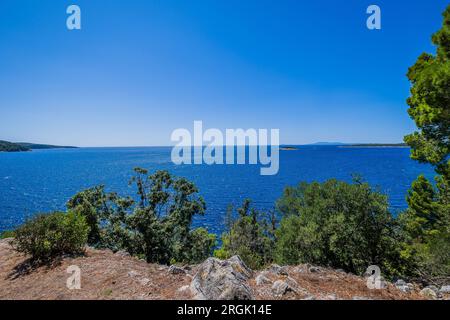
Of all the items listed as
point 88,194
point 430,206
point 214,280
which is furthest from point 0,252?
point 430,206

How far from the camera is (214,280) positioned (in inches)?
221

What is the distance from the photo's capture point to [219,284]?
539 cm

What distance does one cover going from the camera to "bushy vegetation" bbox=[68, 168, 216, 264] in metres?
19.8

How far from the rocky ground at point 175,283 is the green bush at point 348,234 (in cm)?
777

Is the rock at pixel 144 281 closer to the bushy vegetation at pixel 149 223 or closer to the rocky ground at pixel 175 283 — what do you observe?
the rocky ground at pixel 175 283

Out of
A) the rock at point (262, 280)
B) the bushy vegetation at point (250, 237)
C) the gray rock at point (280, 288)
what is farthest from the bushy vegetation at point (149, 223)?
the gray rock at point (280, 288)

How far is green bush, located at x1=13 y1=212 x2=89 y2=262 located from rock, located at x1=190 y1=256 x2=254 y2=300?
16.4 ft

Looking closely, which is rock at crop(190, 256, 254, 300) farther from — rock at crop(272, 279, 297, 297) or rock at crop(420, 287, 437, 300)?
rock at crop(420, 287, 437, 300)

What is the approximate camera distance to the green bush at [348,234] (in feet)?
48.2

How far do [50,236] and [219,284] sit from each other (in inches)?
244

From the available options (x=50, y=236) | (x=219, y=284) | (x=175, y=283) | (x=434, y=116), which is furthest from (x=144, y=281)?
(x=434, y=116)

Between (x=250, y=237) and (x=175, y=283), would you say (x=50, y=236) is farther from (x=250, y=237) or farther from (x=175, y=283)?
(x=250, y=237)
